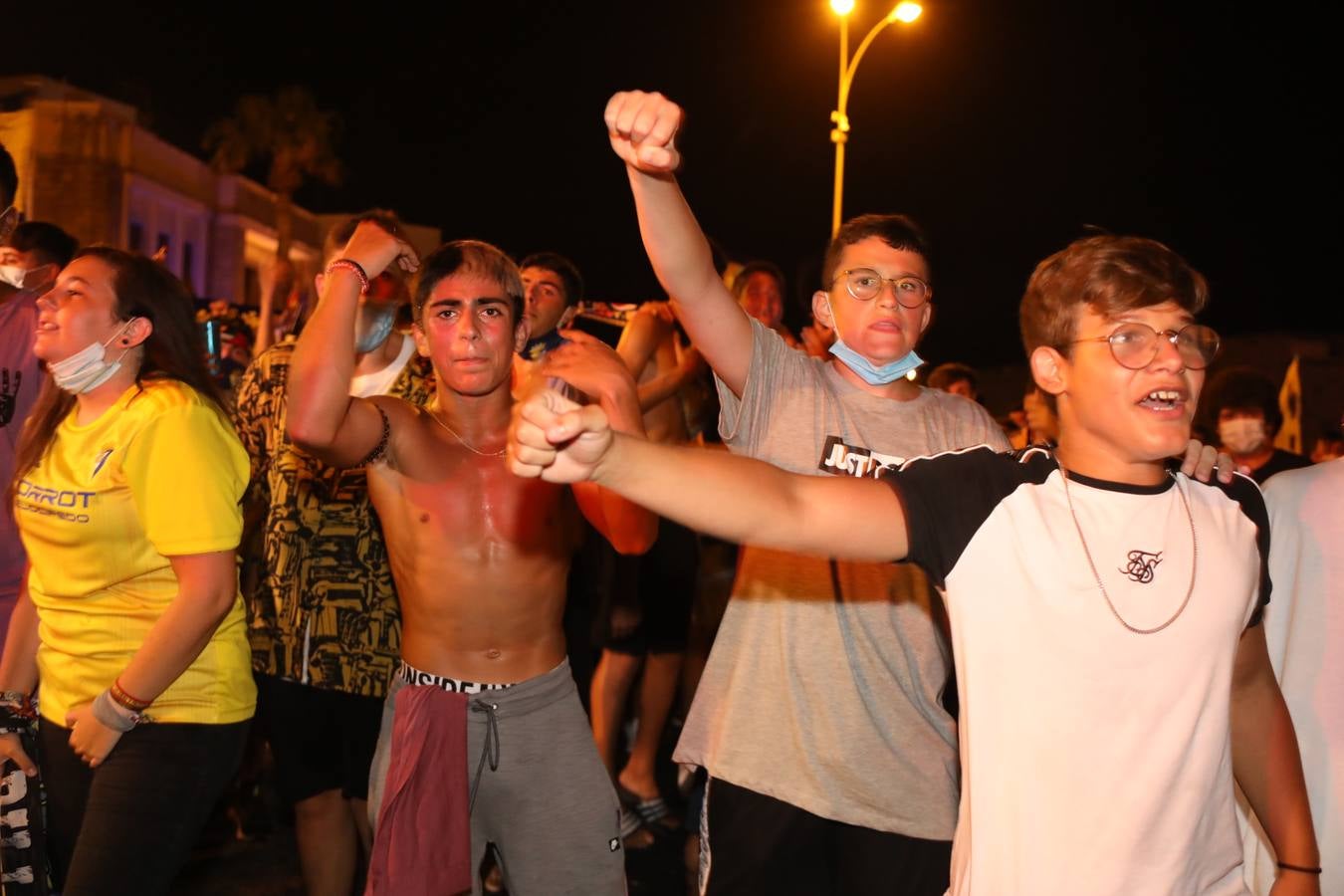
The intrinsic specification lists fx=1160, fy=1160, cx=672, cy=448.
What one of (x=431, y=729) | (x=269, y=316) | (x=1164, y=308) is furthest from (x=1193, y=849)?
(x=269, y=316)

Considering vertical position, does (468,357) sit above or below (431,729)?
above

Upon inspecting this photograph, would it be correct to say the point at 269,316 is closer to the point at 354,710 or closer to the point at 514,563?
the point at 354,710

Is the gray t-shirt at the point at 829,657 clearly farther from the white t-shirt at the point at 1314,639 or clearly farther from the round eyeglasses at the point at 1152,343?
the round eyeglasses at the point at 1152,343

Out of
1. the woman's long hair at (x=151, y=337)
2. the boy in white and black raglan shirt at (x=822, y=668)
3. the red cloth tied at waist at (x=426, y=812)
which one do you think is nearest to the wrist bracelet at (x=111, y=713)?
the red cloth tied at waist at (x=426, y=812)

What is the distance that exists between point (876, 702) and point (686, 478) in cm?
158

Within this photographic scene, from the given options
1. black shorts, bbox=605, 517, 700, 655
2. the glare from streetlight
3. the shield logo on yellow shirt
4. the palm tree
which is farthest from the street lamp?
the palm tree

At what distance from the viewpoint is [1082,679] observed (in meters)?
2.42

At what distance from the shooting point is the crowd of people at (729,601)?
2434 millimetres

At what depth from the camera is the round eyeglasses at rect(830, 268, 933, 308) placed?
12.2ft

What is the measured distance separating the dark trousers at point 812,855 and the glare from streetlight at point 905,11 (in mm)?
14059

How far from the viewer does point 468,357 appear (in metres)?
3.95

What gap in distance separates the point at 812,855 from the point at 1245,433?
14.6ft

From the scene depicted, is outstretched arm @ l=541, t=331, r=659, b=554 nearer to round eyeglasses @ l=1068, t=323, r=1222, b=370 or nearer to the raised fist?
the raised fist

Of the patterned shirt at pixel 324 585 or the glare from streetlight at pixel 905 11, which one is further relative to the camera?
the glare from streetlight at pixel 905 11
